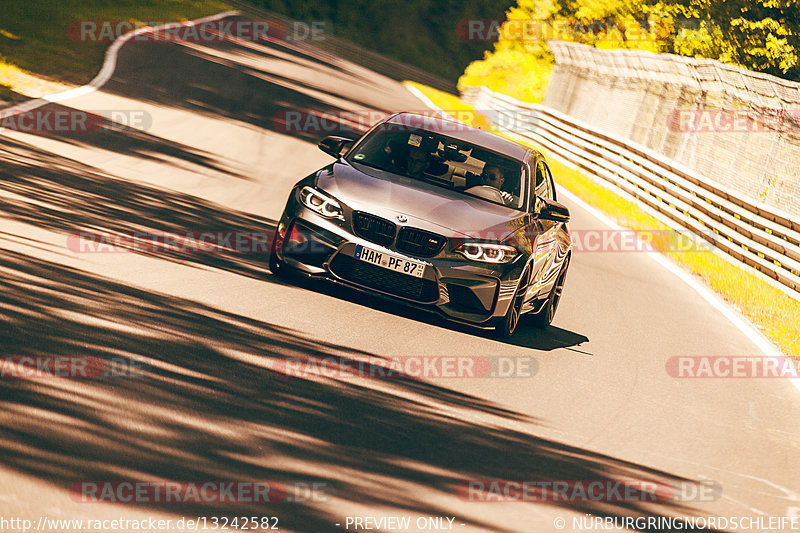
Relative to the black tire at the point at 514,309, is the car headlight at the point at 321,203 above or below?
above

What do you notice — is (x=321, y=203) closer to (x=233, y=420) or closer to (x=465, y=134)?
(x=465, y=134)

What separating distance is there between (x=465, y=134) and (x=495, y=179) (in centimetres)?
79

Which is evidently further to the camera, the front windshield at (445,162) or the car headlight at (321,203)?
the front windshield at (445,162)

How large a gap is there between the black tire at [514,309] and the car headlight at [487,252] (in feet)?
0.95

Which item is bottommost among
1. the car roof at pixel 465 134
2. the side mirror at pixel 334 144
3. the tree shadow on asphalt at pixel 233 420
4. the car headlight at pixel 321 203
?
the tree shadow on asphalt at pixel 233 420

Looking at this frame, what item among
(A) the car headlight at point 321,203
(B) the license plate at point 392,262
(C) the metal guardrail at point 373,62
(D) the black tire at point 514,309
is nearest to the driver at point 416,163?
(A) the car headlight at point 321,203

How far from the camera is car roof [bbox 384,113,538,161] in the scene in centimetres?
1033

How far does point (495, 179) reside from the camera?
32.7 feet

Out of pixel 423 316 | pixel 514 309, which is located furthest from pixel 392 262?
pixel 514 309

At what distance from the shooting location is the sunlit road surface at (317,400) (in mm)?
5074

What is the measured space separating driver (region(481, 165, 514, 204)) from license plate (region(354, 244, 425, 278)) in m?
1.50

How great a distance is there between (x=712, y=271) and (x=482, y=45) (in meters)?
81.7

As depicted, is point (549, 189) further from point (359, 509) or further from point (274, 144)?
point (274, 144)

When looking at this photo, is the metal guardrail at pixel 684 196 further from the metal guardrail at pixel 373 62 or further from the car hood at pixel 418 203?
the metal guardrail at pixel 373 62
